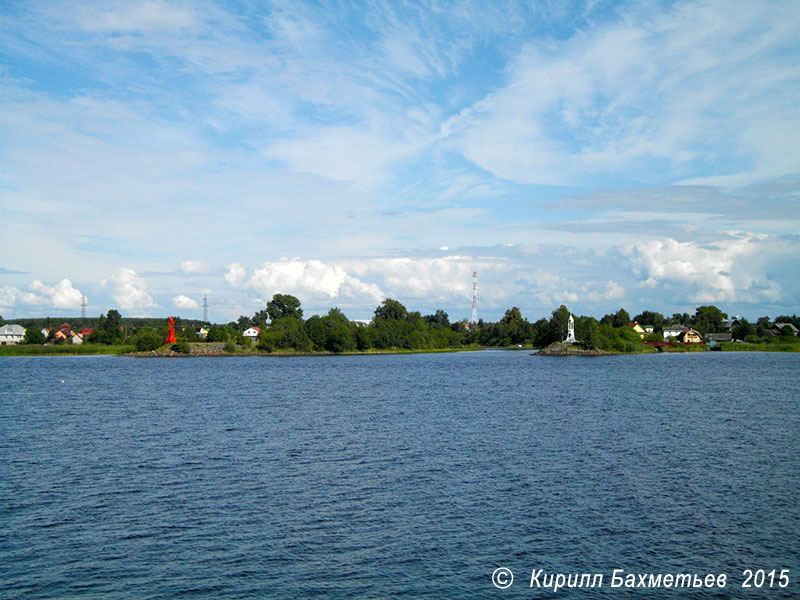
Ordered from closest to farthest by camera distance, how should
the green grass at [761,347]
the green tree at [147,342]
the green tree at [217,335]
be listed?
the green tree at [147,342], the green grass at [761,347], the green tree at [217,335]

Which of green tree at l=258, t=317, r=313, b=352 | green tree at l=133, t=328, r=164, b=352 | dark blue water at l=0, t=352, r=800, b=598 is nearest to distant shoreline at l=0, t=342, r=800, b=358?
green tree at l=133, t=328, r=164, b=352

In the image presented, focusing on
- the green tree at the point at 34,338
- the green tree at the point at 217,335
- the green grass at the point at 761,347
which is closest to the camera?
the green tree at the point at 34,338

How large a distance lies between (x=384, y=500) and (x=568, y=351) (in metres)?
143

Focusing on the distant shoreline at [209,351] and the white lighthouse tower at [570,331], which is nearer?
the distant shoreline at [209,351]

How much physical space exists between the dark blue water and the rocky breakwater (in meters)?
114

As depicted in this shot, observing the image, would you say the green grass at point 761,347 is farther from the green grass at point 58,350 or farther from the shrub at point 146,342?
the green grass at point 58,350

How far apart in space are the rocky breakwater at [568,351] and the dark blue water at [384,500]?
114 meters

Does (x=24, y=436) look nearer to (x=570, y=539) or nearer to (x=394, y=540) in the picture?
(x=394, y=540)

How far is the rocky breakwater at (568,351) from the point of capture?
157625 mm

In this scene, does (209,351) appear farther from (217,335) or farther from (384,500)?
(384,500)

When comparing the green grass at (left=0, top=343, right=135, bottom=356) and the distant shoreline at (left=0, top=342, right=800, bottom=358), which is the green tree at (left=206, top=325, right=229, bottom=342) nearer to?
the distant shoreline at (left=0, top=342, right=800, bottom=358)

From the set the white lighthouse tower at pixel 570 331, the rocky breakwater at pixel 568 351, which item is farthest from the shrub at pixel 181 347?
the white lighthouse tower at pixel 570 331

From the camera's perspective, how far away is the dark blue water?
15844 millimetres

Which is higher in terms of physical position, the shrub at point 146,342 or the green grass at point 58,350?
the shrub at point 146,342
